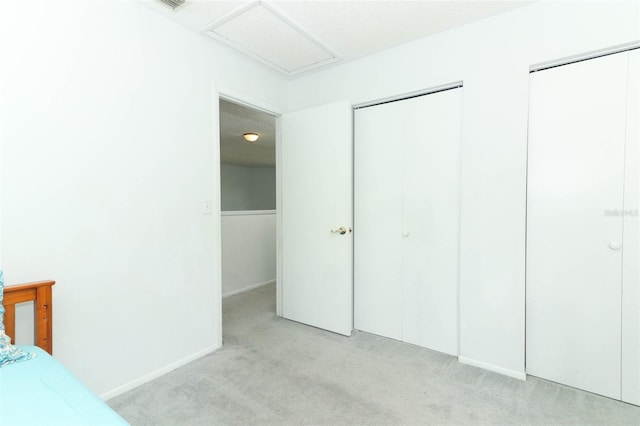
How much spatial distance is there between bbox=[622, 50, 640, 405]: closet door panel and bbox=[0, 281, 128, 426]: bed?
97.2 inches

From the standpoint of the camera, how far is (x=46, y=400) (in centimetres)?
95

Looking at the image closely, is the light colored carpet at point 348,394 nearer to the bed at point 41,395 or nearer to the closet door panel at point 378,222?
the closet door panel at point 378,222

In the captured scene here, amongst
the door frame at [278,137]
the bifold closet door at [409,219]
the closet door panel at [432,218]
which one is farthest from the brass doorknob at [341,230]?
the door frame at [278,137]

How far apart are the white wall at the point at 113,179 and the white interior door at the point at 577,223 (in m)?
2.27

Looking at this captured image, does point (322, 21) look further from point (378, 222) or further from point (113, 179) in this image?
point (113, 179)

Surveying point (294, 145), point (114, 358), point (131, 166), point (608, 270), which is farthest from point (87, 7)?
point (608, 270)

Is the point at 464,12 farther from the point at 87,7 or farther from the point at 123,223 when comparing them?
the point at 123,223

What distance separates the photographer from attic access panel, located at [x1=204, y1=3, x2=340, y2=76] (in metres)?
2.00

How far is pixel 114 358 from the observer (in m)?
1.77

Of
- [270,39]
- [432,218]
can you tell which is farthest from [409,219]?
[270,39]

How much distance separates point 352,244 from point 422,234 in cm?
63

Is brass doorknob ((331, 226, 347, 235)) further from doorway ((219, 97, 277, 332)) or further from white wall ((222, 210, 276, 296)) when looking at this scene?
white wall ((222, 210, 276, 296))

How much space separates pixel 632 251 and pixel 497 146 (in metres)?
0.93

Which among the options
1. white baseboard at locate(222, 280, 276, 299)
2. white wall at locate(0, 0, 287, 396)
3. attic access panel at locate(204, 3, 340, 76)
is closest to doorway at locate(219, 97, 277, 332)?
white baseboard at locate(222, 280, 276, 299)
